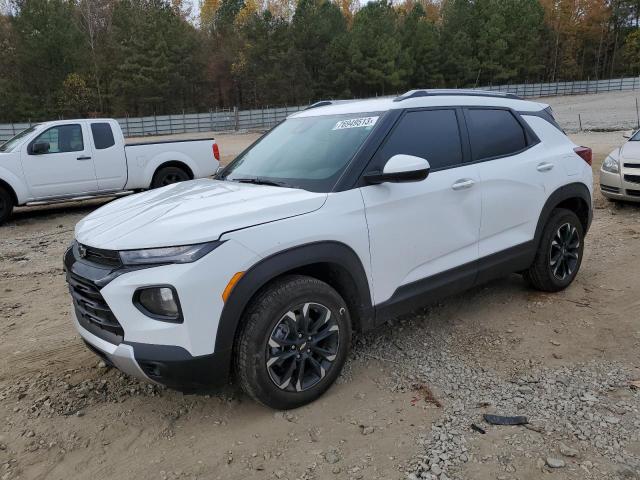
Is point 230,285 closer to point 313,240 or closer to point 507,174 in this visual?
point 313,240

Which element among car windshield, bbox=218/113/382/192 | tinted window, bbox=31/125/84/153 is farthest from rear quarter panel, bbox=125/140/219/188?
car windshield, bbox=218/113/382/192

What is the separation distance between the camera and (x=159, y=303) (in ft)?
8.68

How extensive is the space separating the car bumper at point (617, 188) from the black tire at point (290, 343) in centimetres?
681

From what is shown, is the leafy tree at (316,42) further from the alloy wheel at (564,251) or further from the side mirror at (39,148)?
the alloy wheel at (564,251)

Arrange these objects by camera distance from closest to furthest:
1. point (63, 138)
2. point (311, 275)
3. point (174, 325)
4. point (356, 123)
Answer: point (174, 325) → point (311, 275) → point (356, 123) → point (63, 138)

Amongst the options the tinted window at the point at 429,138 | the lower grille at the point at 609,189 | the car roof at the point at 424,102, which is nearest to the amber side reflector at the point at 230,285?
the tinted window at the point at 429,138

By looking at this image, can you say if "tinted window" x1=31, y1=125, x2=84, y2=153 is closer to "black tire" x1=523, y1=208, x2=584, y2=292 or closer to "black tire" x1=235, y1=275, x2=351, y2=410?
"black tire" x1=235, y1=275, x2=351, y2=410

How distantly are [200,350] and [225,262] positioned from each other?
0.46 metres

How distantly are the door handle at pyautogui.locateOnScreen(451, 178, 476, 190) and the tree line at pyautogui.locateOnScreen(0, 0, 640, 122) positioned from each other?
5329 centimetres

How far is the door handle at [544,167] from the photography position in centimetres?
436

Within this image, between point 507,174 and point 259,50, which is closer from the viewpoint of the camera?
point 507,174

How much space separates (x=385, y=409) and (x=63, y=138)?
8.47 metres

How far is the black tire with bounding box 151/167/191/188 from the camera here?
33.7ft

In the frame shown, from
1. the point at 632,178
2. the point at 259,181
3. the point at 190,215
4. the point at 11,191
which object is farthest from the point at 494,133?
the point at 11,191
